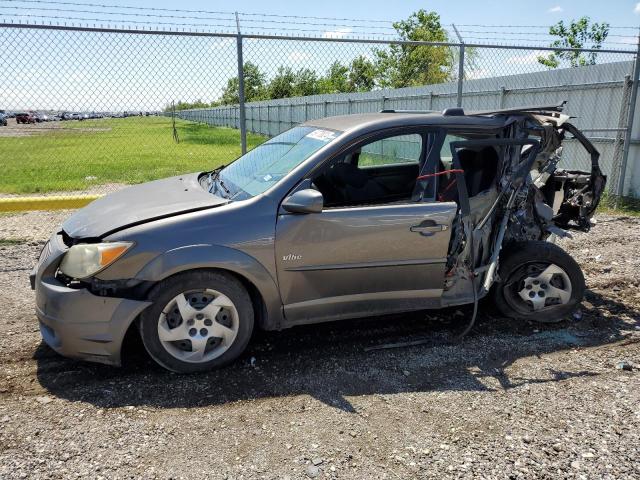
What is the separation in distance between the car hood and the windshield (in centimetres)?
21

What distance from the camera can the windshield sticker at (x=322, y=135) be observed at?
13.4ft

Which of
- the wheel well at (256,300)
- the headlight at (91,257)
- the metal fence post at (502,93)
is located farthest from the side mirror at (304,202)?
the metal fence post at (502,93)

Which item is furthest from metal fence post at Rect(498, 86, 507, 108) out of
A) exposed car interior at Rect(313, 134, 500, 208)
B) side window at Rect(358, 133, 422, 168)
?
exposed car interior at Rect(313, 134, 500, 208)

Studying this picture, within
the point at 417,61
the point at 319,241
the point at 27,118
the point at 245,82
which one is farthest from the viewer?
the point at 417,61

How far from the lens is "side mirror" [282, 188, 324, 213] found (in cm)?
361

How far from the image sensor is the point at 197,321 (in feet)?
11.8

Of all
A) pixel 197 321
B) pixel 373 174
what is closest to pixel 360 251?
pixel 373 174

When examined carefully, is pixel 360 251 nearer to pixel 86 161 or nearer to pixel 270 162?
pixel 270 162

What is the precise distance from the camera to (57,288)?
3.47m

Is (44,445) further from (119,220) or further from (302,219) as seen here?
(302,219)

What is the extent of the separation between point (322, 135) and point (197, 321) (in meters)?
1.69

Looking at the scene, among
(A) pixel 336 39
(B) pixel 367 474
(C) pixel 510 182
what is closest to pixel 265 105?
(A) pixel 336 39

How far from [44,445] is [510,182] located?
3686 mm

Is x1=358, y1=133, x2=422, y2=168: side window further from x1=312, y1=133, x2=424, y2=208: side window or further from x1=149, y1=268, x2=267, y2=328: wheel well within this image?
x1=149, y1=268, x2=267, y2=328: wheel well
